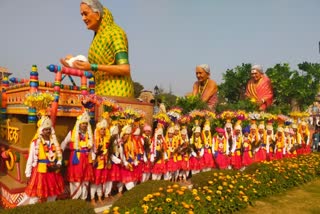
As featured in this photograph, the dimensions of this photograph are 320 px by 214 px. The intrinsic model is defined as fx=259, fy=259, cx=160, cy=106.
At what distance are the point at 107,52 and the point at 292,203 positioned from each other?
6.21m

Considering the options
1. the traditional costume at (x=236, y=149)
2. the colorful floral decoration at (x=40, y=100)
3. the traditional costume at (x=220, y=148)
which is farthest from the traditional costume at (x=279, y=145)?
the colorful floral decoration at (x=40, y=100)

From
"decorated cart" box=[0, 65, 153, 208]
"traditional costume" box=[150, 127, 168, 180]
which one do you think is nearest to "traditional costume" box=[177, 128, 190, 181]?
"traditional costume" box=[150, 127, 168, 180]

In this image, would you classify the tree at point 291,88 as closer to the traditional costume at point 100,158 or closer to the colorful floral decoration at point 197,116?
the colorful floral decoration at point 197,116

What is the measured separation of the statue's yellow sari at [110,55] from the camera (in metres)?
6.90

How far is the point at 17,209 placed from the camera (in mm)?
3744

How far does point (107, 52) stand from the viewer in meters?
7.07

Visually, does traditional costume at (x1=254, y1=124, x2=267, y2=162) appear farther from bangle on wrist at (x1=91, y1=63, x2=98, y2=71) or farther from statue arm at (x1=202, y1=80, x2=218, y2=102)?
bangle on wrist at (x1=91, y1=63, x2=98, y2=71)

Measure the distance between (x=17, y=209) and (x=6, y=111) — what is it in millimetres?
3774

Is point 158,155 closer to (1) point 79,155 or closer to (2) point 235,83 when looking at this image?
(1) point 79,155

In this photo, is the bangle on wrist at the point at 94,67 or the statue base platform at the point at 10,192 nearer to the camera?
the statue base platform at the point at 10,192

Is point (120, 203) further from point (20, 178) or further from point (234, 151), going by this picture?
point (234, 151)

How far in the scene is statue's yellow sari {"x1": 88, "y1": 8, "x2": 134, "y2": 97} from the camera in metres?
6.90

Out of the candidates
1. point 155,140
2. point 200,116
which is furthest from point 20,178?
point 200,116

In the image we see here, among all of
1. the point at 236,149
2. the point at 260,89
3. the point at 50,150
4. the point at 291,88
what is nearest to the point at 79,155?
the point at 50,150
